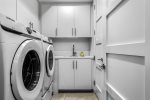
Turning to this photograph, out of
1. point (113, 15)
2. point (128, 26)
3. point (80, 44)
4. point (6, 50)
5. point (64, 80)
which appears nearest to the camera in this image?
point (6, 50)

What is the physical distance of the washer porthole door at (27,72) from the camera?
2.35 ft

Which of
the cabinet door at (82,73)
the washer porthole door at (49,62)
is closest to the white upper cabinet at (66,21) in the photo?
the cabinet door at (82,73)

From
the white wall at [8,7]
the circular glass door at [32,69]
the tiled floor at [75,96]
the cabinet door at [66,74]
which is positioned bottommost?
the tiled floor at [75,96]

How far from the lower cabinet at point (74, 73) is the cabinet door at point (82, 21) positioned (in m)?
0.71

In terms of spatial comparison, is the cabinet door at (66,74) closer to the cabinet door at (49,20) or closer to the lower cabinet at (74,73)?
the lower cabinet at (74,73)

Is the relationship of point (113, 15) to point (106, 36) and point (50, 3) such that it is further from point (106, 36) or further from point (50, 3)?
point (50, 3)

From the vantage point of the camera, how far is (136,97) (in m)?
0.81

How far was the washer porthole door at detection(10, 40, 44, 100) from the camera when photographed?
715mm

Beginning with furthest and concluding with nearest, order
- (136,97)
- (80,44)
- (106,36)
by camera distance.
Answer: (80,44), (106,36), (136,97)

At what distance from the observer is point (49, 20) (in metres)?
3.01

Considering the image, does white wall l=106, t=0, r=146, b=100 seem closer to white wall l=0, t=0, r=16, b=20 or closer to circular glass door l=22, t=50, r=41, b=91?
circular glass door l=22, t=50, r=41, b=91

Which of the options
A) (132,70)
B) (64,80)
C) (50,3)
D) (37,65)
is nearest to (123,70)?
(132,70)

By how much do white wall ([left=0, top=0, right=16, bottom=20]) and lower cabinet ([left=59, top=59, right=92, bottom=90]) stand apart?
137 centimetres

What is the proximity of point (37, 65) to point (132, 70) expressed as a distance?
86 cm
